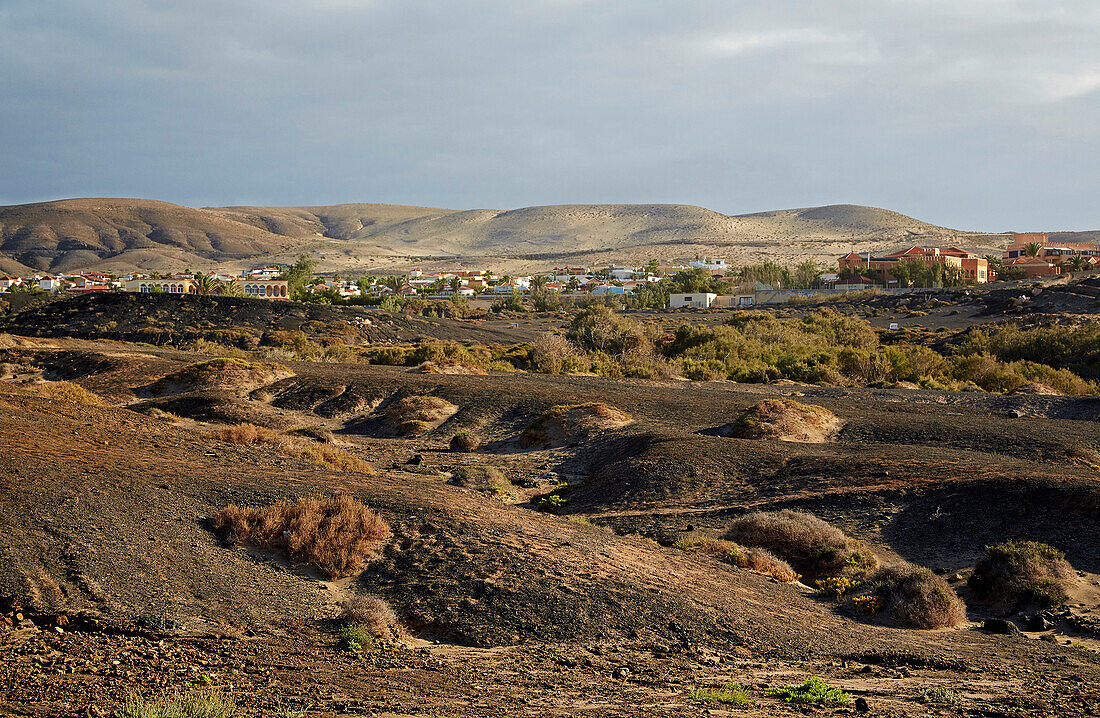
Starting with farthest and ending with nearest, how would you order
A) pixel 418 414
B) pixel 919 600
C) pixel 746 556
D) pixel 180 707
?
pixel 418 414 < pixel 746 556 < pixel 919 600 < pixel 180 707

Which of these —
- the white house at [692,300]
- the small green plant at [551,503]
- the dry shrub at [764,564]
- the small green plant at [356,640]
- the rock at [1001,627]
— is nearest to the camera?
the small green plant at [356,640]

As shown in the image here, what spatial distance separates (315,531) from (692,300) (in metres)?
88.0

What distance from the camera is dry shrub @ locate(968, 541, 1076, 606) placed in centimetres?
1109

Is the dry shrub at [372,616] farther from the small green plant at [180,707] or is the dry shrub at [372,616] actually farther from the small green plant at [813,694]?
the small green plant at [813,694]

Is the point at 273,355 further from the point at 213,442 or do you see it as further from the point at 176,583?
the point at 176,583

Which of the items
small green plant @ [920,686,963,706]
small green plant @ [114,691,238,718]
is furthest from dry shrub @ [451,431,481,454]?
small green plant @ [114,691,238,718]

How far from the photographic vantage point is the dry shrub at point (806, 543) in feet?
41.0

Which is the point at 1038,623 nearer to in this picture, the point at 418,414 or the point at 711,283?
the point at 418,414

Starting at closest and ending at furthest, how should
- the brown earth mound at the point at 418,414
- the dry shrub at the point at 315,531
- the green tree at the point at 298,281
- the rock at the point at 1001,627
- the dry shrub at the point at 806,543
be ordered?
the dry shrub at the point at 315,531 < the rock at the point at 1001,627 < the dry shrub at the point at 806,543 < the brown earth mound at the point at 418,414 < the green tree at the point at 298,281

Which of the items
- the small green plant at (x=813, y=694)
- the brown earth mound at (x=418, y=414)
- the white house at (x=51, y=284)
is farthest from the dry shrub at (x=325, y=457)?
the white house at (x=51, y=284)

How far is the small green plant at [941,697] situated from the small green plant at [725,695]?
1.58 m

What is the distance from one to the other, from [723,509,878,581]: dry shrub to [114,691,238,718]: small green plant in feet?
28.9

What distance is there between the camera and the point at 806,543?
1305 cm

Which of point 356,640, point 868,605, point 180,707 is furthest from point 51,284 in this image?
point 180,707
